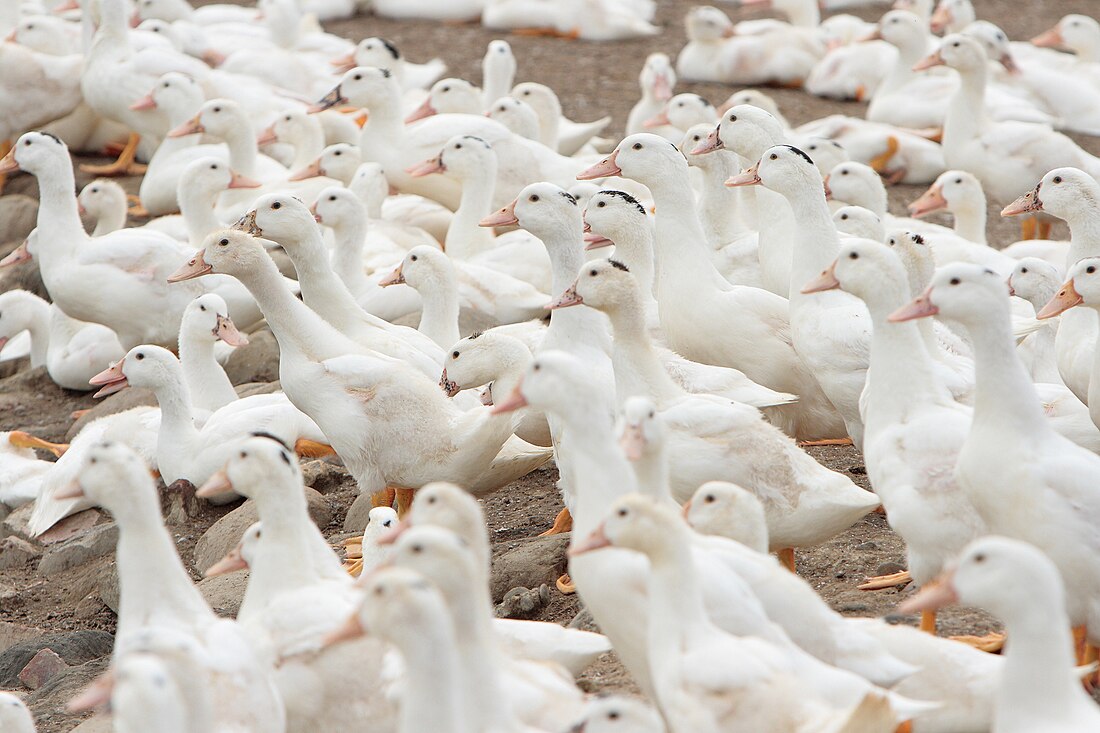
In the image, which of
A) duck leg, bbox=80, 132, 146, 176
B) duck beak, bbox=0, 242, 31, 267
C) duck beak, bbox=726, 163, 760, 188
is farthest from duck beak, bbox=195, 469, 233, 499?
duck leg, bbox=80, 132, 146, 176

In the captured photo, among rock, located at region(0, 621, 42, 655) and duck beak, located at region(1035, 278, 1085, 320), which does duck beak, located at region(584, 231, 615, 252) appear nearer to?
duck beak, located at region(1035, 278, 1085, 320)

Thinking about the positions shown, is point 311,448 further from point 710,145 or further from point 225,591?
point 710,145

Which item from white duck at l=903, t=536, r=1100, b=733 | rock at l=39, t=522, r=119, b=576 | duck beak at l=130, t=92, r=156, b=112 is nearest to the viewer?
white duck at l=903, t=536, r=1100, b=733

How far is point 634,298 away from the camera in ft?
20.8

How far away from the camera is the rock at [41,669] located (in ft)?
21.3

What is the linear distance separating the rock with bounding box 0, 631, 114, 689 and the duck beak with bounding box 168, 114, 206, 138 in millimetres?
5329

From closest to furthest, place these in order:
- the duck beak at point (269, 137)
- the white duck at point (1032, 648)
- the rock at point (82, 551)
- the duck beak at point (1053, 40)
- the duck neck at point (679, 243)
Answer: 1. the white duck at point (1032, 648)
2. the duck neck at point (679, 243)
3. the rock at point (82, 551)
4. the duck beak at point (269, 137)
5. the duck beak at point (1053, 40)

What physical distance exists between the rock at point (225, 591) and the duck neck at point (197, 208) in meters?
3.49

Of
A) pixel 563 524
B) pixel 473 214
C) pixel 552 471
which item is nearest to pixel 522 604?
pixel 563 524

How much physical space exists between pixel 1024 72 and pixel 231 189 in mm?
7318

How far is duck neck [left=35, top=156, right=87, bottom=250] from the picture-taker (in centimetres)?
985

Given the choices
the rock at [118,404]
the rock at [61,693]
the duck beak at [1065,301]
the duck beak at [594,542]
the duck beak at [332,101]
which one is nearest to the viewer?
the duck beak at [594,542]

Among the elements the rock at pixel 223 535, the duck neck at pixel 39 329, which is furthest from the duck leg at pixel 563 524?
the duck neck at pixel 39 329

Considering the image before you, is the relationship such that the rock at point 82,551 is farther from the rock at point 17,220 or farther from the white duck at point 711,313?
the rock at point 17,220
